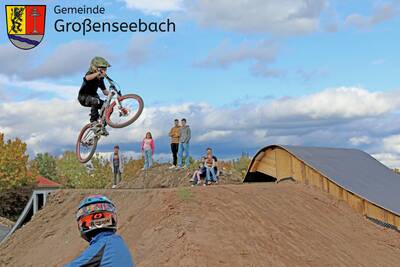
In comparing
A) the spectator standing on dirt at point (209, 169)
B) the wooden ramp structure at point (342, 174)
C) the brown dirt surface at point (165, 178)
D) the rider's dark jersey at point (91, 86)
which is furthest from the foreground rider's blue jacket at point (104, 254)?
the brown dirt surface at point (165, 178)

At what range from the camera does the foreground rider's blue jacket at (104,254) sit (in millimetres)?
3549

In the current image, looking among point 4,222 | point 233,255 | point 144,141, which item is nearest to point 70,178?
point 4,222

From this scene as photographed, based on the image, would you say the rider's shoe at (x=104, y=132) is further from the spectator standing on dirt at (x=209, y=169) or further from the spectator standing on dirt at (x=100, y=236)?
the spectator standing on dirt at (x=100, y=236)

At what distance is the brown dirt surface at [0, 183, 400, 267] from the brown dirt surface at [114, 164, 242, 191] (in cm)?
702

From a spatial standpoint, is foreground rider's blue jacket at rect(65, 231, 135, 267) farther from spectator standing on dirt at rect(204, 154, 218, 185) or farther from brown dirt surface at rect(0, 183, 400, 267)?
spectator standing on dirt at rect(204, 154, 218, 185)

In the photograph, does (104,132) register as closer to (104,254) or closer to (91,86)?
(91,86)

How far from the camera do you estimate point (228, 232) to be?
1004cm

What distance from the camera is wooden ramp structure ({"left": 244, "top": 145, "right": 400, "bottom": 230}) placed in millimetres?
13383

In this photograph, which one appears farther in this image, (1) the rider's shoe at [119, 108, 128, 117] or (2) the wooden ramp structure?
(2) the wooden ramp structure

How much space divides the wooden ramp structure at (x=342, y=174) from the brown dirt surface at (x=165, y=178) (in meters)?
3.85

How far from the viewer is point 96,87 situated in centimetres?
1184

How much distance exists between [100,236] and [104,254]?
138 millimetres

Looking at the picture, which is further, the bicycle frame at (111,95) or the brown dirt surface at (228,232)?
the bicycle frame at (111,95)

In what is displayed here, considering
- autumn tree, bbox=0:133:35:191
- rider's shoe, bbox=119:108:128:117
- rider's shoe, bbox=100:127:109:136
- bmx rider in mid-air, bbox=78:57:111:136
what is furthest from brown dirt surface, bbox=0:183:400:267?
autumn tree, bbox=0:133:35:191
